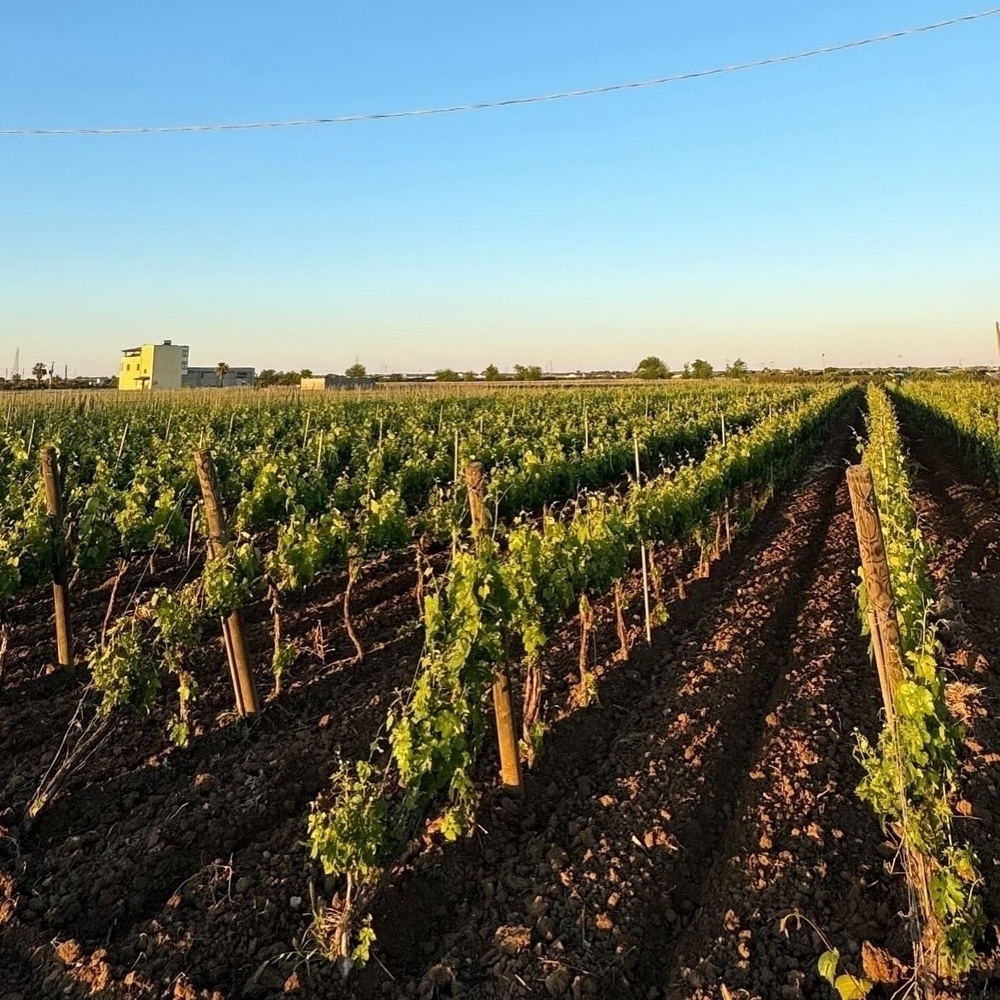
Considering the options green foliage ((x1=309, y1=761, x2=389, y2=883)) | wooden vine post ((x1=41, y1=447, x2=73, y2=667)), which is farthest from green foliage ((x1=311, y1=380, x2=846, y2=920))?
wooden vine post ((x1=41, y1=447, x2=73, y2=667))

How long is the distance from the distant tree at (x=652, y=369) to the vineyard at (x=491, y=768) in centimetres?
8528

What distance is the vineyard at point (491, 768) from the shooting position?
319cm

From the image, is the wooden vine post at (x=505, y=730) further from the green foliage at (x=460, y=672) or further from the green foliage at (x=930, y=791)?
the green foliage at (x=930, y=791)

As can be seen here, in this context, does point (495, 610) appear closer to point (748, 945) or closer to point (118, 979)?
point (748, 945)

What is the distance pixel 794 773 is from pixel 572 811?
140 cm

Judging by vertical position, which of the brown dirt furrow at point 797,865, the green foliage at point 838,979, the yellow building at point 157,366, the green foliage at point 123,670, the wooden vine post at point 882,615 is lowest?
the brown dirt furrow at point 797,865

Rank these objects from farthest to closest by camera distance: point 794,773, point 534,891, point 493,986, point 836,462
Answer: point 836,462 → point 794,773 → point 534,891 → point 493,986

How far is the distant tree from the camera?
91.2 m

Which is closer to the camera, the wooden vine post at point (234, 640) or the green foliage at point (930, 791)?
the green foliage at point (930, 791)

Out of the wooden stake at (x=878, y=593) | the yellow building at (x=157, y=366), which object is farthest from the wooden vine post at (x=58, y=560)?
the yellow building at (x=157, y=366)

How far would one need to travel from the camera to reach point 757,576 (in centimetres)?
882

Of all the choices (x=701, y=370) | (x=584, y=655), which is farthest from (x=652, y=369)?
(x=584, y=655)

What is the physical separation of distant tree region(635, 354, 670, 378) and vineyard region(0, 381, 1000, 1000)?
85.3 metres

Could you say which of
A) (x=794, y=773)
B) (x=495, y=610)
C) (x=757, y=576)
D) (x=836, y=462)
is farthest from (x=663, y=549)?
(x=836, y=462)
